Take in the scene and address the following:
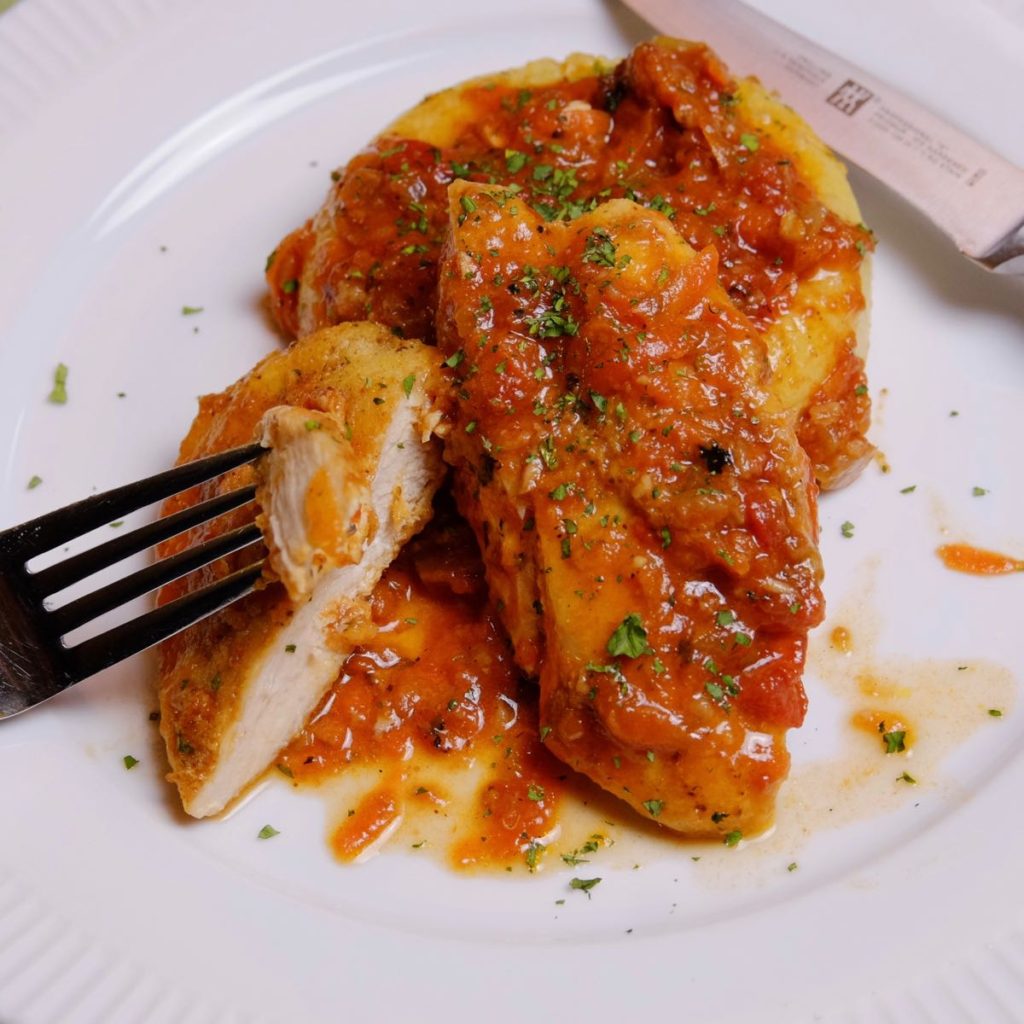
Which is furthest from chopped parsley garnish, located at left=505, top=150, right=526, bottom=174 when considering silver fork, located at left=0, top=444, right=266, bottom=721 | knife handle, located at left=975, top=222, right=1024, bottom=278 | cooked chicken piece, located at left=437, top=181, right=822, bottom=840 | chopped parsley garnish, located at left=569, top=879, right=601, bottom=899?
chopped parsley garnish, located at left=569, top=879, right=601, bottom=899

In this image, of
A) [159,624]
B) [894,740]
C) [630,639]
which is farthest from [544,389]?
[894,740]

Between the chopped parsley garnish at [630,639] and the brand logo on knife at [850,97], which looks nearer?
the chopped parsley garnish at [630,639]

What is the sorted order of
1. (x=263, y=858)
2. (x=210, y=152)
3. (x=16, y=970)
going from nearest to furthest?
(x=16, y=970) < (x=263, y=858) < (x=210, y=152)

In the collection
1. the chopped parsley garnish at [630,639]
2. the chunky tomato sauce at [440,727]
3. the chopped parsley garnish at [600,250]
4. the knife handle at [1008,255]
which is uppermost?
the chopped parsley garnish at [600,250]

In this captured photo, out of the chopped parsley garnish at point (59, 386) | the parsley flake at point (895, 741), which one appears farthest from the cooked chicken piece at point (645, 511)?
the chopped parsley garnish at point (59, 386)

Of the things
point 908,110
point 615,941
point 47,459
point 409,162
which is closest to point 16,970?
point 615,941

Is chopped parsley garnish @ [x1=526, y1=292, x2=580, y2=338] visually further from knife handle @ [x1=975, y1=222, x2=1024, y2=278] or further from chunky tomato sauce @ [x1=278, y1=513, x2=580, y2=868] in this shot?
knife handle @ [x1=975, y1=222, x2=1024, y2=278]

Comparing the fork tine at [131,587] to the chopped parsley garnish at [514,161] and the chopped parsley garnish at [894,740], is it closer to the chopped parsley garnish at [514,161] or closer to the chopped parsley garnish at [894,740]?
the chopped parsley garnish at [514,161]

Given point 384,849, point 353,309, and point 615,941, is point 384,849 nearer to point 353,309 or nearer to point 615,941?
point 615,941
